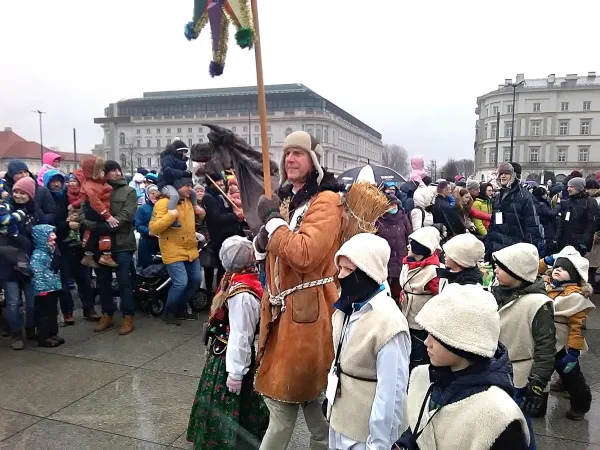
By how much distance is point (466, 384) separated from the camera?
6.08 ft

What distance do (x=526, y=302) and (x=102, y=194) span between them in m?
4.99

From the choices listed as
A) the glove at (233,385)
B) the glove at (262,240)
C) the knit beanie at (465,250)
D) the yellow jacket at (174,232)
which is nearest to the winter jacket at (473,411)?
the glove at (262,240)

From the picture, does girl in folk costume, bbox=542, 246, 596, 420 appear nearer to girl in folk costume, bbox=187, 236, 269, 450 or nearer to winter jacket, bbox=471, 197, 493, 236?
girl in folk costume, bbox=187, 236, 269, 450

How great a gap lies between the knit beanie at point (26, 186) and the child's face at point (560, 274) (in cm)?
559

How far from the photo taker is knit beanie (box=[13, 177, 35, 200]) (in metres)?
5.56

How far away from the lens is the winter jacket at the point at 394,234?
6.42m

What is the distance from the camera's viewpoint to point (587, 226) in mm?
8312

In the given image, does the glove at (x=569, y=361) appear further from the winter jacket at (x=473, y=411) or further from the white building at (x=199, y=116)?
the white building at (x=199, y=116)

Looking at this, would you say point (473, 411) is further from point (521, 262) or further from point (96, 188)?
point (96, 188)

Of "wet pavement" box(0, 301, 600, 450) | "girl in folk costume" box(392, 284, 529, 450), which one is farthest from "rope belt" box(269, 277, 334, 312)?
"wet pavement" box(0, 301, 600, 450)

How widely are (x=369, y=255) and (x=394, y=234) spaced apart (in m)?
4.11

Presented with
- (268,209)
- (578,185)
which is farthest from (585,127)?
(268,209)

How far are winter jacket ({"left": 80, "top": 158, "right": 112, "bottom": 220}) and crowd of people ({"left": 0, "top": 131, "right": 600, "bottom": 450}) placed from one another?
17mm

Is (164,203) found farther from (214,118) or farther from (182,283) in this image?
A: (214,118)
